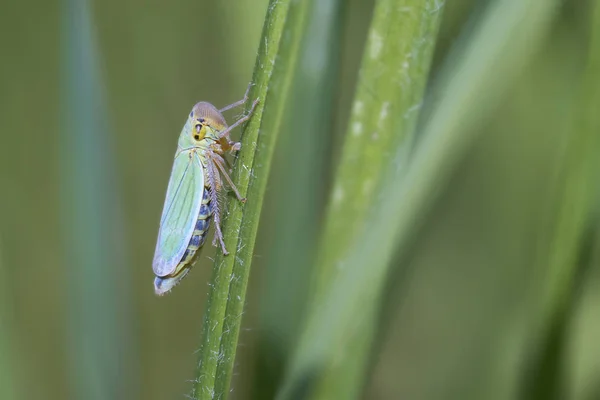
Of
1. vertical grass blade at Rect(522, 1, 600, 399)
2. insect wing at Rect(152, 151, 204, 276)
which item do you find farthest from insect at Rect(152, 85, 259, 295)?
vertical grass blade at Rect(522, 1, 600, 399)

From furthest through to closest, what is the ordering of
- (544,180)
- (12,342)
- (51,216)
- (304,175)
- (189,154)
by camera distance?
(51,216)
(544,180)
(189,154)
(12,342)
(304,175)

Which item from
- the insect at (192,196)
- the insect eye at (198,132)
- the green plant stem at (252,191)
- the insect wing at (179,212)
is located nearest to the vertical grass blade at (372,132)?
the green plant stem at (252,191)

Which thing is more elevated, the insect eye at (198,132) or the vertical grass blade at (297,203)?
the insect eye at (198,132)

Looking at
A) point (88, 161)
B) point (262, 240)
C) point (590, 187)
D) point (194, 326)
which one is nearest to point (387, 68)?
point (590, 187)

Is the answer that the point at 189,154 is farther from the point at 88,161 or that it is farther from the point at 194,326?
the point at 194,326

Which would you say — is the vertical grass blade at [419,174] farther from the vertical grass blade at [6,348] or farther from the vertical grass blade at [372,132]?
the vertical grass blade at [6,348]

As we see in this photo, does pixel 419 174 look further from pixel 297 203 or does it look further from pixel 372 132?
pixel 297 203

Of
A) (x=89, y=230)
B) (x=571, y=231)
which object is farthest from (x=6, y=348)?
(x=571, y=231)
